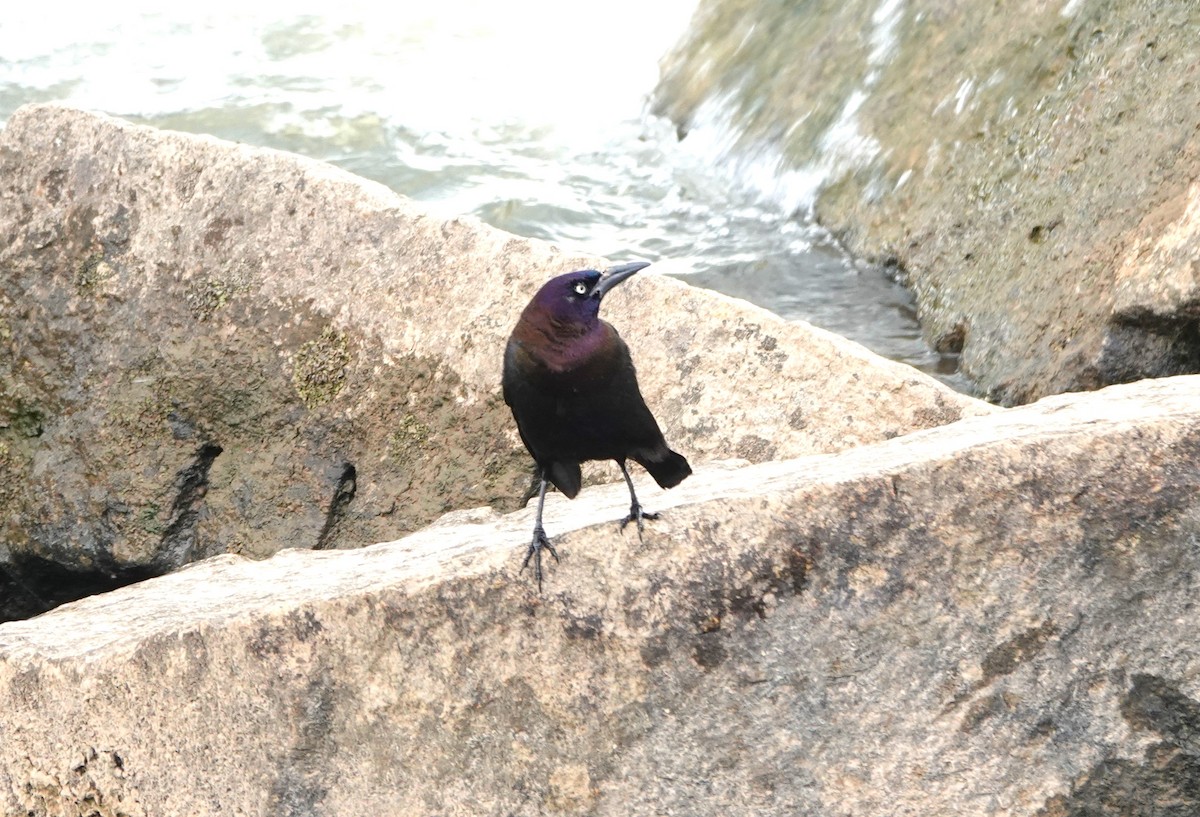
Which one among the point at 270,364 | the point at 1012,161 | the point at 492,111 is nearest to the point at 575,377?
the point at 270,364

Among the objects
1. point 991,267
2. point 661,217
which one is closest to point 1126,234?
point 991,267

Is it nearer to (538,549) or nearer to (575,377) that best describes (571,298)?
(575,377)

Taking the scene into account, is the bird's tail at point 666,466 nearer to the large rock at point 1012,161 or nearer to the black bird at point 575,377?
the black bird at point 575,377

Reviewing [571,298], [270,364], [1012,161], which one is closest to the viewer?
[571,298]

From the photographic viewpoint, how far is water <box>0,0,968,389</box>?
6719 millimetres

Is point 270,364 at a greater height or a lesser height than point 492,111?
greater

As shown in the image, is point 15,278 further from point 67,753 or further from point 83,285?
point 67,753

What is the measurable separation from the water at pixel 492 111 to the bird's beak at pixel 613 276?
2.47 m

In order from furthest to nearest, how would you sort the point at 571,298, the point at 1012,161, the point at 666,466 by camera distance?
the point at 1012,161
the point at 666,466
the point at 571,298

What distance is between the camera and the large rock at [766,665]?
2443mm

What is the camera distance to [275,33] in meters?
11.1

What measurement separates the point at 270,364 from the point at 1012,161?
319 centimetres

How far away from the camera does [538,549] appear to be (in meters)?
2.65

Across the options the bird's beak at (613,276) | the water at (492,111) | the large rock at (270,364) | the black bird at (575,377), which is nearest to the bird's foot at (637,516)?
the black bird at (575,377)
